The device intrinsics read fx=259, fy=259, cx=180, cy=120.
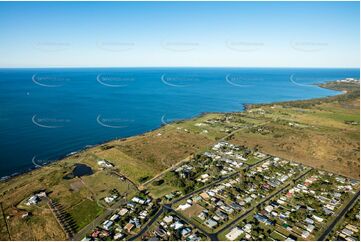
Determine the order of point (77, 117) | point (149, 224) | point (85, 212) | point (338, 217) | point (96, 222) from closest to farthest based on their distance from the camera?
point (149, 224) → point (96, 222) → point (338, 217) → point (85, 212) → point (77, 117)

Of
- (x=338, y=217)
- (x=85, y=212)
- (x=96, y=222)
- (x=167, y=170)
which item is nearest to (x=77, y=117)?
(x=167, y=170)

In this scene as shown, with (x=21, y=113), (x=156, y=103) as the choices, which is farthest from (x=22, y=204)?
(x=156, y=103)

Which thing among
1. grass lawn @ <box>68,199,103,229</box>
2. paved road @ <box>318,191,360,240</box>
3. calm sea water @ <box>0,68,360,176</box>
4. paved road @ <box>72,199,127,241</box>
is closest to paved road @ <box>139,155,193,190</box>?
paved road @ <box>72,199,127,241</box>

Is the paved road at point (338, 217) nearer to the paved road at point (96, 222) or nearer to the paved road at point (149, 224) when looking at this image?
the paved road at point (149, 224)

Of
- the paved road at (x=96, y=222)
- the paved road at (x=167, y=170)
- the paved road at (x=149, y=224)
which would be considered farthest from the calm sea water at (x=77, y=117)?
the paved road at (x=149, y=224)

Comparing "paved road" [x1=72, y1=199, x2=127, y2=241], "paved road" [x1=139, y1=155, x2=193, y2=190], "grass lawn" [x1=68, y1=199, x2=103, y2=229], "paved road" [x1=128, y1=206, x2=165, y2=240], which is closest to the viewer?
"paved road" [x1=128, y1=206, x2=165, y2=240]

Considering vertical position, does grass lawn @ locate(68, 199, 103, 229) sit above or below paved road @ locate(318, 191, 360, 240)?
below

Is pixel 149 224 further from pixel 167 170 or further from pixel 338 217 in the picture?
pixel 338 217

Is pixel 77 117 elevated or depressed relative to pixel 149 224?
elevated

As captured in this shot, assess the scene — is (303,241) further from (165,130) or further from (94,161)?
A: (165,130)

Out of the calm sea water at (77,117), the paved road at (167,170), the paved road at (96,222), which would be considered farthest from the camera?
the calm sea water at (77,117)

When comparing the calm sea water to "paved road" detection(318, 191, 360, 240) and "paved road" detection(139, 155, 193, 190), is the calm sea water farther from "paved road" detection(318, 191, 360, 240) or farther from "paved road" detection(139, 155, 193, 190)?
"paved road" detection(318, 191, 360, 240)
